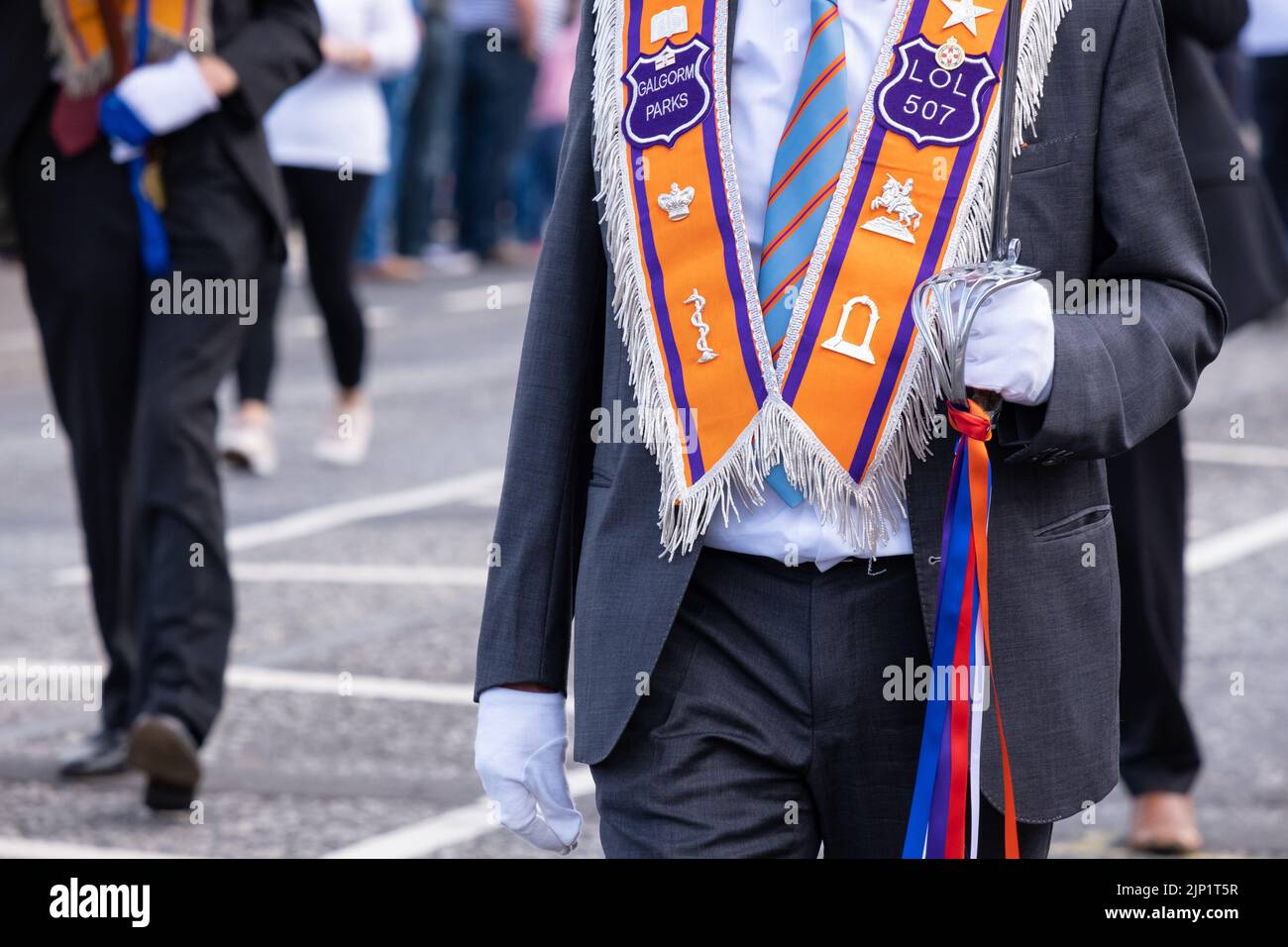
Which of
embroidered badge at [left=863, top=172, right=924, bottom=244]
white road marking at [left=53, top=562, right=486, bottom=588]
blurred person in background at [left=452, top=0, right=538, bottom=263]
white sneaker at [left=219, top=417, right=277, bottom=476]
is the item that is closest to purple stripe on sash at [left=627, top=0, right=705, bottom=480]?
embroidered badge at [left=863, top=172, right=924, bottom=244]

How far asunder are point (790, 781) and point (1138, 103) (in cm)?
88

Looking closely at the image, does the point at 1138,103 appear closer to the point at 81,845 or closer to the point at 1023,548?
the point at 1023,548

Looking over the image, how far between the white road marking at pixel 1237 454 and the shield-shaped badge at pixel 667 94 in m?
6.61

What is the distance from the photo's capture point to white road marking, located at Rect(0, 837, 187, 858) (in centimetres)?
463

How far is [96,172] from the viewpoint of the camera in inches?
200

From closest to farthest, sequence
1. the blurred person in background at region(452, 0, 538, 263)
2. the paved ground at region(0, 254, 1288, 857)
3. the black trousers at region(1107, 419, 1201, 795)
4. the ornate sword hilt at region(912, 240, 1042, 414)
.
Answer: the ornate sword hilt at region(912, 240, 1042, 414), the black trousers at region(1107, 419, 1201, 795), the paved ground at region(0, 254, 1288, 857), the blurred person in background at region(452, 0, 538, 263)

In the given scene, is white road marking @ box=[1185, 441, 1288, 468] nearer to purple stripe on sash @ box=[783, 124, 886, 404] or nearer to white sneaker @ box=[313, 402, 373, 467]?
white sneaker @ box=[313, 402, 373, 467]

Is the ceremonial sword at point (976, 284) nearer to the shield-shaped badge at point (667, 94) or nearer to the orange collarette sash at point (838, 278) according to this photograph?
the orange collarette sash at point (838, 278)

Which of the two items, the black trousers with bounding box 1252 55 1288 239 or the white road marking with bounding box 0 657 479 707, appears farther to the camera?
the black trousers with bounding box 1252 55 1288 239

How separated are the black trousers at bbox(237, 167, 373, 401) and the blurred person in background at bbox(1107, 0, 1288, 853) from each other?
488cm
